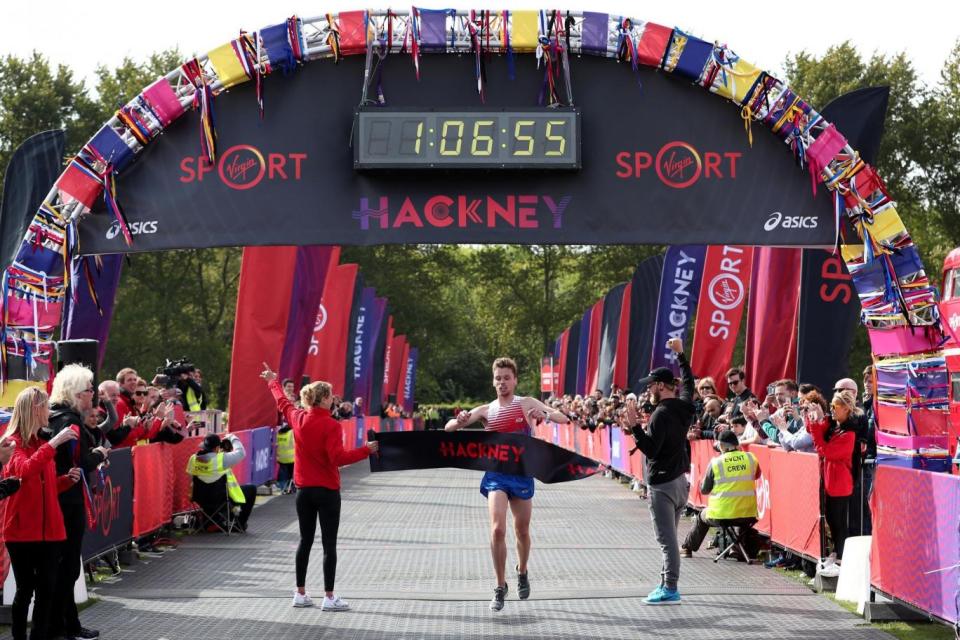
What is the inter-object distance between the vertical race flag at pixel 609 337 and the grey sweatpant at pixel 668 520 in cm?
2464

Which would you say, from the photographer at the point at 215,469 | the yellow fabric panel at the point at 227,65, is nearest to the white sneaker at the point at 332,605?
the yellow fabric panel at the point at 227,65

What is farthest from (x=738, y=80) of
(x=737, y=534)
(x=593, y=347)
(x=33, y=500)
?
(x=593, y=347)

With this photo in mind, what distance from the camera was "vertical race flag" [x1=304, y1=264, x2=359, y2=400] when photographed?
34.6 meters

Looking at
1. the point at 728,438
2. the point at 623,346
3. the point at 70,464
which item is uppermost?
the point at 623,346

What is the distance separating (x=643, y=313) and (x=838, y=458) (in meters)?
19.6

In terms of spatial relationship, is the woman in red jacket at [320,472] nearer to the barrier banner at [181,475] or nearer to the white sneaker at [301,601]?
the white sneaker at [301,601]

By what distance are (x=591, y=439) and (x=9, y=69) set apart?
109ft

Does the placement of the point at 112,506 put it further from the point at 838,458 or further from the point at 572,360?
the point at 572,360

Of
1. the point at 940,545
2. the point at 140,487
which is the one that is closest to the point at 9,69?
the point at 140,487

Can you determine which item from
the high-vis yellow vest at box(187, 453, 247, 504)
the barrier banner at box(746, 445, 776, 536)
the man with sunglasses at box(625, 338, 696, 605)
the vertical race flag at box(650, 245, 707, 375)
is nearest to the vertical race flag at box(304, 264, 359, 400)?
the vertical race flag at box(650, 245, 707, 375)

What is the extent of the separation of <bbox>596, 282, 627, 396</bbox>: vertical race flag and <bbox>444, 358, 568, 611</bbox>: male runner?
82.0 ft

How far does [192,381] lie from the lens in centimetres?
2136

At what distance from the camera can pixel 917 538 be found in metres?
9.89

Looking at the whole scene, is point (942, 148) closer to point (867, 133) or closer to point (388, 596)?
point (867, 133)
